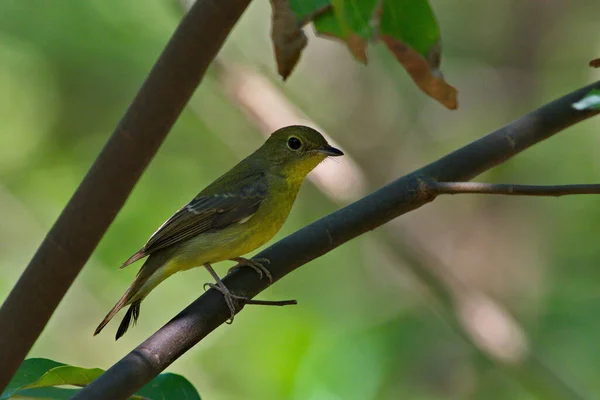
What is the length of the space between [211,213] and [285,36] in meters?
3.20

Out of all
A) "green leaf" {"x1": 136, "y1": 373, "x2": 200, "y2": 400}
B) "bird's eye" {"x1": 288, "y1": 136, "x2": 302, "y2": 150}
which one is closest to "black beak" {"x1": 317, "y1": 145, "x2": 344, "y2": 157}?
"bird's eye" {"x1": 288, "y1": 136, "x2": 302, "y2": 150}

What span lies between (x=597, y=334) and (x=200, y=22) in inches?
239

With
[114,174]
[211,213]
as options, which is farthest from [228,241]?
[114,174]

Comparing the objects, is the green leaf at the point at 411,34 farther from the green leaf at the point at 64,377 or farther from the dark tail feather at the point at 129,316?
the dark tail feather at the point at 129,316

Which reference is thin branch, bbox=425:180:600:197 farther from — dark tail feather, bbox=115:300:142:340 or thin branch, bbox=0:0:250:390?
dark tail feather, bbox=115:300:142:340

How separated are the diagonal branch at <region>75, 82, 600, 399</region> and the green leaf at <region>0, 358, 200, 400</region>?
0.21 metres

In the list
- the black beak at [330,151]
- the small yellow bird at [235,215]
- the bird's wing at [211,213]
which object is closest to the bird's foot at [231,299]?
the small yellow bird at [235,215]

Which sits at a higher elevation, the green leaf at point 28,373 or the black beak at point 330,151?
the black beak at point 330,151

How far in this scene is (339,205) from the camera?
6.56m

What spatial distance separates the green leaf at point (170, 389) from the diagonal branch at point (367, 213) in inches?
8.6

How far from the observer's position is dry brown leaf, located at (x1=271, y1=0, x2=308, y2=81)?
1.35 metres

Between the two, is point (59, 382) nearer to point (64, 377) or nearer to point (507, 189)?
point (64, 377)

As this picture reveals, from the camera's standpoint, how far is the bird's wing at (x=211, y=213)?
4.33 metres

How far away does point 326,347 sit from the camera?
5.73 metres
